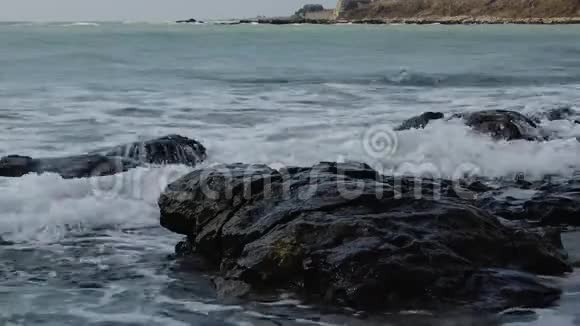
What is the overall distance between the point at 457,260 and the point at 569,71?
2898cm

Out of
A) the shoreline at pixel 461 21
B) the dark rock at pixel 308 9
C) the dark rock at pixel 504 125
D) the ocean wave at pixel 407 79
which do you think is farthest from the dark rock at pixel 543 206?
the dark rock at pixel 308 9

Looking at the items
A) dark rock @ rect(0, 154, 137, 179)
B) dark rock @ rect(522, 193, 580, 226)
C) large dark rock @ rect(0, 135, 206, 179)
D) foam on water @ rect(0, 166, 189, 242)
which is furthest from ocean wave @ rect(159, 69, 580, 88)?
dark rock @ rect(522, 193, 580, 226)

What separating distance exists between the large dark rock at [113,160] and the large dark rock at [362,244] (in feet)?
11.7

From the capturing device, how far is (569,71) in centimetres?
3197

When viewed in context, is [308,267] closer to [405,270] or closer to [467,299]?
[405,270]

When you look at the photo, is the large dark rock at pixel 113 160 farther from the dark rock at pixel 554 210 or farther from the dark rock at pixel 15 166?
the dark rock at pixel 554 210

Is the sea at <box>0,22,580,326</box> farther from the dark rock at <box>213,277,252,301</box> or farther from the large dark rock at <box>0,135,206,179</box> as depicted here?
the large dark rock at <box>0,135,206,179</box>

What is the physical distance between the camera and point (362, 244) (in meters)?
5.21

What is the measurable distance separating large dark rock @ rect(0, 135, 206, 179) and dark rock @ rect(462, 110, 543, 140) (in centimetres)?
438

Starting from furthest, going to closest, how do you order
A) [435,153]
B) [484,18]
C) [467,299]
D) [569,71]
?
[484,18] < [569,71] < [435,153] < [467,299]

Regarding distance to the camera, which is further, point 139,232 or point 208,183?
point 139,232

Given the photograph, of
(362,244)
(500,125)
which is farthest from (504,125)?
(362,244)

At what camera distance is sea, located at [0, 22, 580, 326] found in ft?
17.0

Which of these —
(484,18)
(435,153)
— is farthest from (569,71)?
(484,18)
